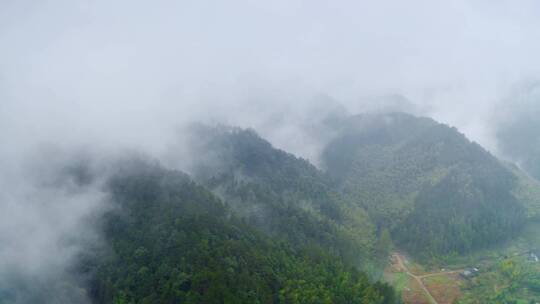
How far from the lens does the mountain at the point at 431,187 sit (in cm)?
10700

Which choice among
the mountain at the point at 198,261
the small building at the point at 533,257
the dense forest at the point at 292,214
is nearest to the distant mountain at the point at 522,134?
the dense forest at the point at 292,214

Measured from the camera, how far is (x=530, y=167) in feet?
536

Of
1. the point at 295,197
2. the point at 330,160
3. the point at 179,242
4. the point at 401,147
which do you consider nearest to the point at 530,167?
the point at 401,147

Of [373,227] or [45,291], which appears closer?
[45,291]

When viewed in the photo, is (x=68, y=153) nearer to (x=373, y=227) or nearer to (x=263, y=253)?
(x=263, y=253)

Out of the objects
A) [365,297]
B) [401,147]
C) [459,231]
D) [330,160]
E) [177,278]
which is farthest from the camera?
[330,160]

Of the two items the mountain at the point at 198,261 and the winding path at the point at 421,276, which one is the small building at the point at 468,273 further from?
the mountain at the point at 198,261

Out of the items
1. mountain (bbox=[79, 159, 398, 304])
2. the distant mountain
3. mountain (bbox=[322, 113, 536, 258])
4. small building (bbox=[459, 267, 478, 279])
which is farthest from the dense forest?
the distant mountain

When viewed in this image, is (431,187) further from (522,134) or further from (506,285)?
(522,134)

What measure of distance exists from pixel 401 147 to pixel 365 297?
86.1 metres

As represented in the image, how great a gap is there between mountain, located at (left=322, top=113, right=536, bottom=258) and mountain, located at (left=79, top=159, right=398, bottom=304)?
37.9 meters

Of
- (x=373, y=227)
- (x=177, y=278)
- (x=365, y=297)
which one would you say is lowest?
(x=365, y=297)

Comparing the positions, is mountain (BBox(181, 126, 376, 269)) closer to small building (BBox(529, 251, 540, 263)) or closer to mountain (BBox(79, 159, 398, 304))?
mountain (BBox(79, 159, 398, 304))

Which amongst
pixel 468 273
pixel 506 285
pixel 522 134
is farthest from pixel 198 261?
pixel 522 134
